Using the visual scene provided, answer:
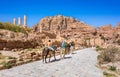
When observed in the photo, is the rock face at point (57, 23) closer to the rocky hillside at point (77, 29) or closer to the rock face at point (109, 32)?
the rocky hillside at point (77, 29)

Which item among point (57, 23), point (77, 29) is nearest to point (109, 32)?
point (77, 29)

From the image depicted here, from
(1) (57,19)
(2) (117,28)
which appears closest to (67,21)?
(1) (57,19)

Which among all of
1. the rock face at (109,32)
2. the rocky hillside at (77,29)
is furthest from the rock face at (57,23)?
the rock face at (109,32)

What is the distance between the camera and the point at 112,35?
115688mm

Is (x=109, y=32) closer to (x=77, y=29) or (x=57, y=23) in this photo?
(x=77, y=29)

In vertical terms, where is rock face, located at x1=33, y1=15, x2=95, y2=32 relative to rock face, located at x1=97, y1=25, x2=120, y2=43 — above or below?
above

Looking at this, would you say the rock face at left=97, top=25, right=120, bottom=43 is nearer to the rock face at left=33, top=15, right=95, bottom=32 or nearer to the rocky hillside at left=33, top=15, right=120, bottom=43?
the rocky hillside at left=33, top=15, right=120, bottom=43

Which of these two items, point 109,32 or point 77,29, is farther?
point 77,29

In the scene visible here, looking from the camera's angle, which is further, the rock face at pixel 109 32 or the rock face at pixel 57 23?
the rock face at pixel 57 23

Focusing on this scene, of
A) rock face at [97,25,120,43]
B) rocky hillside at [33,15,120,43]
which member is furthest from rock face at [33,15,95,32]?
rock face at [97,25,120,43]

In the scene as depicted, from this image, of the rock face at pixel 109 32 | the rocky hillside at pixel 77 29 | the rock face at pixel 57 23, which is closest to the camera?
the rock face at pixel 109 32

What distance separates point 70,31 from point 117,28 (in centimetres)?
2755

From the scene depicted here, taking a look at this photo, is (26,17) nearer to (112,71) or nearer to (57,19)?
(112,71)

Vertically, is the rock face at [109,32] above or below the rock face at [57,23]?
below
